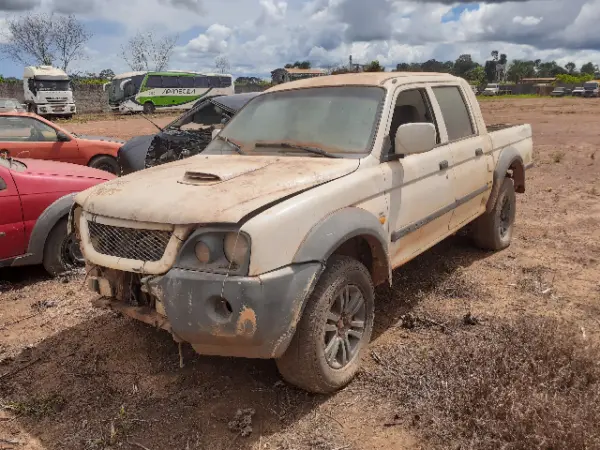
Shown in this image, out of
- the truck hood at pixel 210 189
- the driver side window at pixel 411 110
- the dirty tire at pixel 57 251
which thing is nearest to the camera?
the truck hood at pixel 210 189

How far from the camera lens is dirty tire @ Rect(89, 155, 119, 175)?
962cm

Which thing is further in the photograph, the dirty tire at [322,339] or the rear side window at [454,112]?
the rear side window at [454,112]

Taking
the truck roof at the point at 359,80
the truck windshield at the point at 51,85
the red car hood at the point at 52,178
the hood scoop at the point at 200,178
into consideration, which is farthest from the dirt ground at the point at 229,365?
the truck windshield at the point at 51,85

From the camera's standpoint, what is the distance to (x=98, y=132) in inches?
984

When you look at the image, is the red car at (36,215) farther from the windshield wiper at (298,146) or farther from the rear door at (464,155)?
the rear door at (464,155)

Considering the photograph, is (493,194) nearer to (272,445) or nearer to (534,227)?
(534,227)

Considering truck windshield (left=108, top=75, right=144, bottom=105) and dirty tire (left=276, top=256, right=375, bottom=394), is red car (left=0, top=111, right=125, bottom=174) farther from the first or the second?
truck windshield (left=108, top=75, right=144, bottom=105)

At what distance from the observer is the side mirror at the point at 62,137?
9.19 m

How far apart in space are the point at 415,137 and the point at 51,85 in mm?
33444

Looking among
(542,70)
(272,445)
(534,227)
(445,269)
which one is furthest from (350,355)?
(542,70)

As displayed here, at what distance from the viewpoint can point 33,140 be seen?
29.0 feet

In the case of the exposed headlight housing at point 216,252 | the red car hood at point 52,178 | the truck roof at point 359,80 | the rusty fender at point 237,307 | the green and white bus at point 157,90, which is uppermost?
the green and white bus at point 157,90

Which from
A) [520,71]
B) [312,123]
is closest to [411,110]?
[312,123]

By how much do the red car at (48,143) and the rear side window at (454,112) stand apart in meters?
6.47
